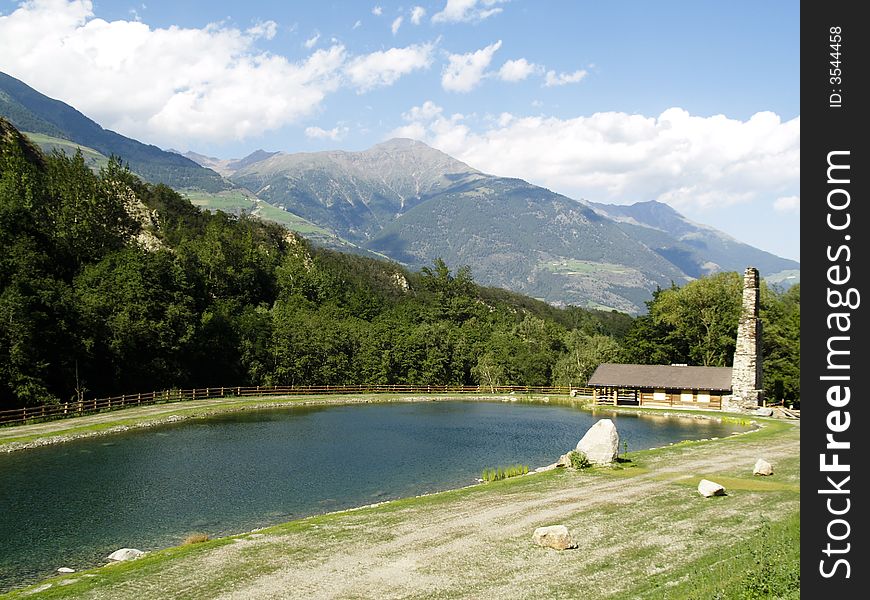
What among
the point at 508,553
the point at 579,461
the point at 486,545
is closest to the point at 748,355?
the point at 579,461

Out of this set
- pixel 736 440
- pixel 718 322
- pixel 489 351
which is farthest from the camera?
pixel 489 351

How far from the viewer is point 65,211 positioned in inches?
3226

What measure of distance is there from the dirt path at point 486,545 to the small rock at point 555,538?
0.31 m

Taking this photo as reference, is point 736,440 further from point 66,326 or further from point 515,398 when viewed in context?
point 66,326

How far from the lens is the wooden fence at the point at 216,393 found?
47750 mm

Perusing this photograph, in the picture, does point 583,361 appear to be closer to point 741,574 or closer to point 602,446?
point 602,446

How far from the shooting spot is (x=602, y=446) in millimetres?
29688

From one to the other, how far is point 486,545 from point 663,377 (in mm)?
58789

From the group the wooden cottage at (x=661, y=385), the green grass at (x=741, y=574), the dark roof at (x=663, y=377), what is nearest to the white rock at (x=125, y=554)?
the green grass at (x=741, y=574)

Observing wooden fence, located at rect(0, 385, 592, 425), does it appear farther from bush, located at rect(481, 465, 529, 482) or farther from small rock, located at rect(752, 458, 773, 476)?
small rock, located at rect(752, 458, 773, 476)

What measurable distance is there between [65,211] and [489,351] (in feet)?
201

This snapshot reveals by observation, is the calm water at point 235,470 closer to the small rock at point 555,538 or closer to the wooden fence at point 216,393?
the wooden fence at point 216,393

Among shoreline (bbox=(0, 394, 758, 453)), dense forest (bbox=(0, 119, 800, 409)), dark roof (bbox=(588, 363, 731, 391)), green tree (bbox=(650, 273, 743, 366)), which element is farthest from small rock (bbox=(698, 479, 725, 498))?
green tree (bbox=(650, 273, 743, 366))
